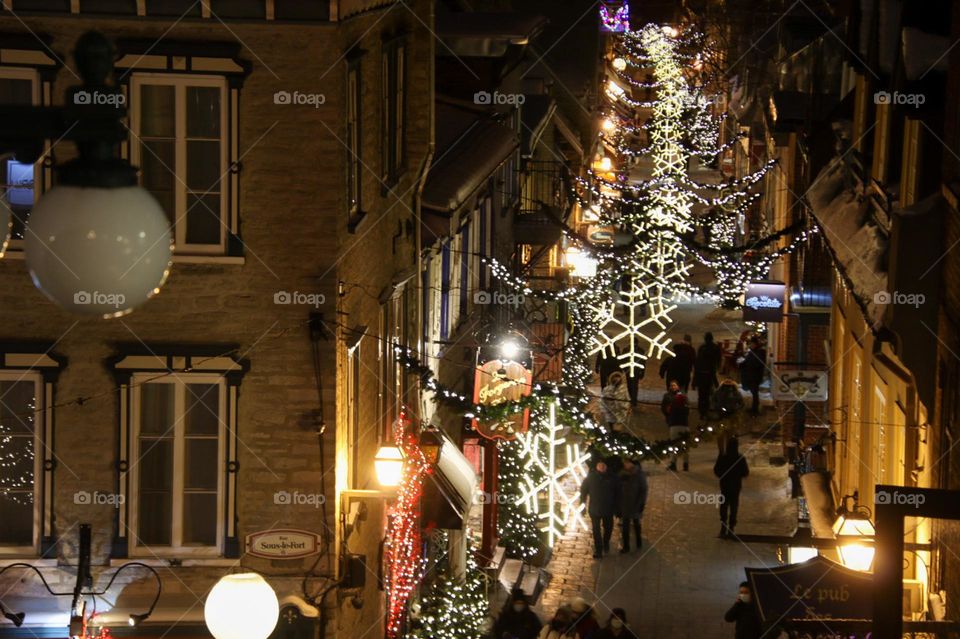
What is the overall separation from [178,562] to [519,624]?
16.2ft

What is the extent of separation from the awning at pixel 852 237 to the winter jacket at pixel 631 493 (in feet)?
17.1

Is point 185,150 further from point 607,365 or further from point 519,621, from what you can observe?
point 607,365

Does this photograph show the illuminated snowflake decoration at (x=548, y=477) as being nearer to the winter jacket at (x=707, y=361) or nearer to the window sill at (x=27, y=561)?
the winter jacket at (x=707, y=361)

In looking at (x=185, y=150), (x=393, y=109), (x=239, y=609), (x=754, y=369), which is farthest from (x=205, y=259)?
(x=754, y=369)

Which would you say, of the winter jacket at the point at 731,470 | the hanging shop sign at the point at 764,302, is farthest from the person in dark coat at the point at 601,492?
the hanging shop sign at the point at 764,302

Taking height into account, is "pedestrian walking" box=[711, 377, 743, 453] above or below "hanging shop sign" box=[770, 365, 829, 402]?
below

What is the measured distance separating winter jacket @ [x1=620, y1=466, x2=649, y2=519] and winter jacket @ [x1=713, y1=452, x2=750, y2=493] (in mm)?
1427

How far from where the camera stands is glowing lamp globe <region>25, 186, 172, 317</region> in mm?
3988

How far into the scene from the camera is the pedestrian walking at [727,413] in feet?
51.5

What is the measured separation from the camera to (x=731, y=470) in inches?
886

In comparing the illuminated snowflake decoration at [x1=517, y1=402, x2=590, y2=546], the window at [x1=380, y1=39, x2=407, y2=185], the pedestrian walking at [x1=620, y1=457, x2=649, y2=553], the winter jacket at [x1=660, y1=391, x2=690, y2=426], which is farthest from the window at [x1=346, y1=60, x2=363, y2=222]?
the winter jacket at [x1=660, y1=391, x2=690, y2=426]

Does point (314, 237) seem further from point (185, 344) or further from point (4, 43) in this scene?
point (4, 43)

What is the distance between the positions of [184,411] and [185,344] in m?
0.57

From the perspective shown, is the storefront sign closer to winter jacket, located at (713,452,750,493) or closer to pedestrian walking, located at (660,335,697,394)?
winter jacket, located at (713,452,750,493)
